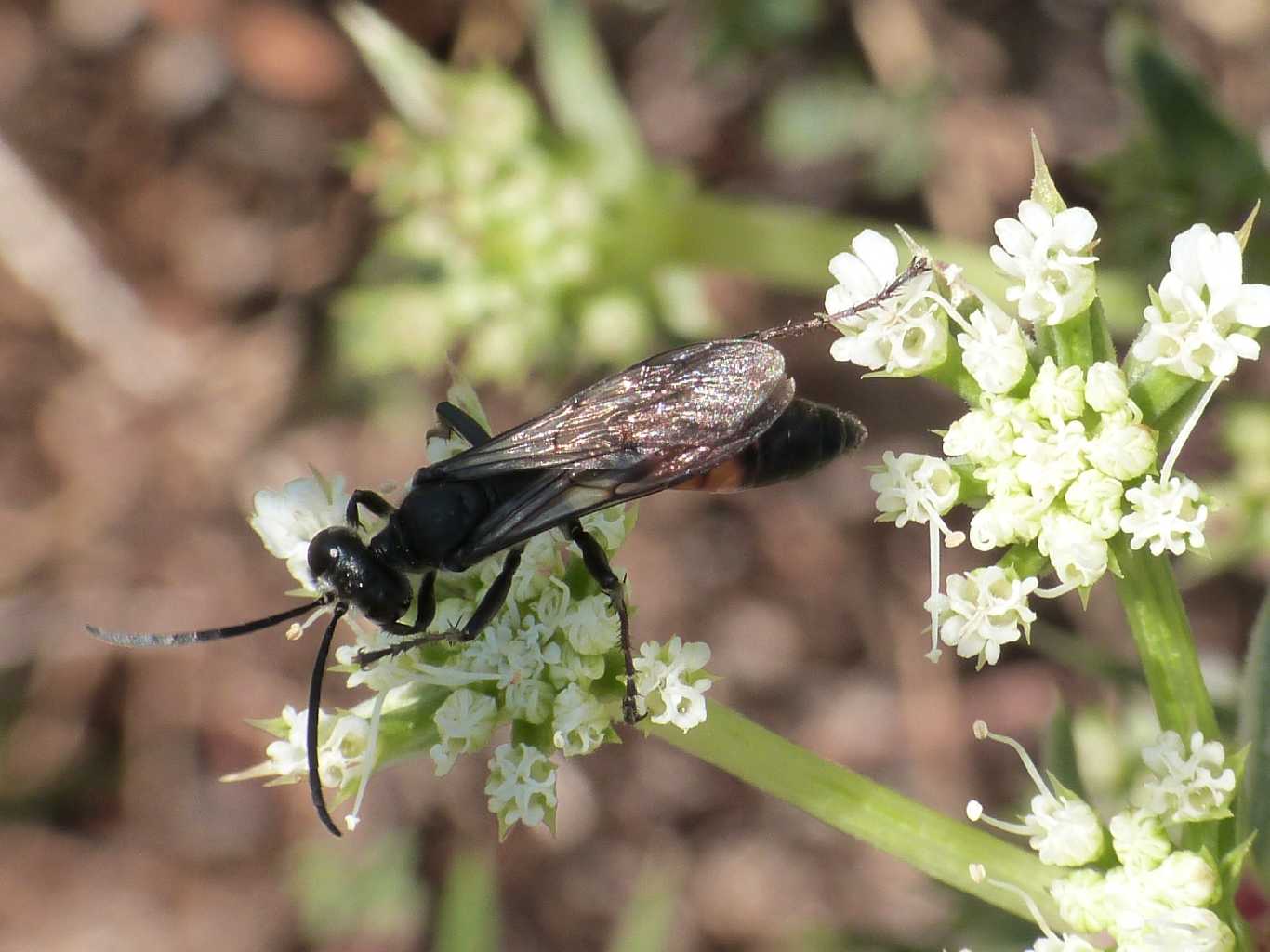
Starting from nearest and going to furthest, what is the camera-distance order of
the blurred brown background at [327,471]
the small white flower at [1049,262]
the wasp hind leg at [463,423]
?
the small white flower at [1049,262] < the wasp hind leg at [463,423] < the blurred brown background at [327,471]

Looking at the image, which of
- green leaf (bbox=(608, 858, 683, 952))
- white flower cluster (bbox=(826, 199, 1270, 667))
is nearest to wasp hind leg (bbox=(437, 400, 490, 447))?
white flower cluster (bbox=(826, 199, 1270, 667))

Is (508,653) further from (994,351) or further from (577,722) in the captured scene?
(994,351)

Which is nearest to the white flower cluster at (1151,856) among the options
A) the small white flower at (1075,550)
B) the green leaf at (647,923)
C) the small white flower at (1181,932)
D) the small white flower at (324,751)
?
the small white flower at (1181,932)

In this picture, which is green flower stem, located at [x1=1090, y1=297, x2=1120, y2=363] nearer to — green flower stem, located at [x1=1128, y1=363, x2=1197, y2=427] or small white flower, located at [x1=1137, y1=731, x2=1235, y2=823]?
green flower stem, located at [x1=1128, y1=363, x2=1197, y2=427]

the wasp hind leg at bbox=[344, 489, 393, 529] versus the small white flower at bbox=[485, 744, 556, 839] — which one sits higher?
the wasp hind leg at bbox=[344, 489, 393, 529]

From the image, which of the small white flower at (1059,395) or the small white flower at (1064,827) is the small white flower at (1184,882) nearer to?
the small white flower at (1064,827)

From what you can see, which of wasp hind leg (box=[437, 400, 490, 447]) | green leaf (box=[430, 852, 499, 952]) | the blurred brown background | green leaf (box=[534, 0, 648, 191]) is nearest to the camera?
wasp hind leg (box=[437, 400, 490, 447])
